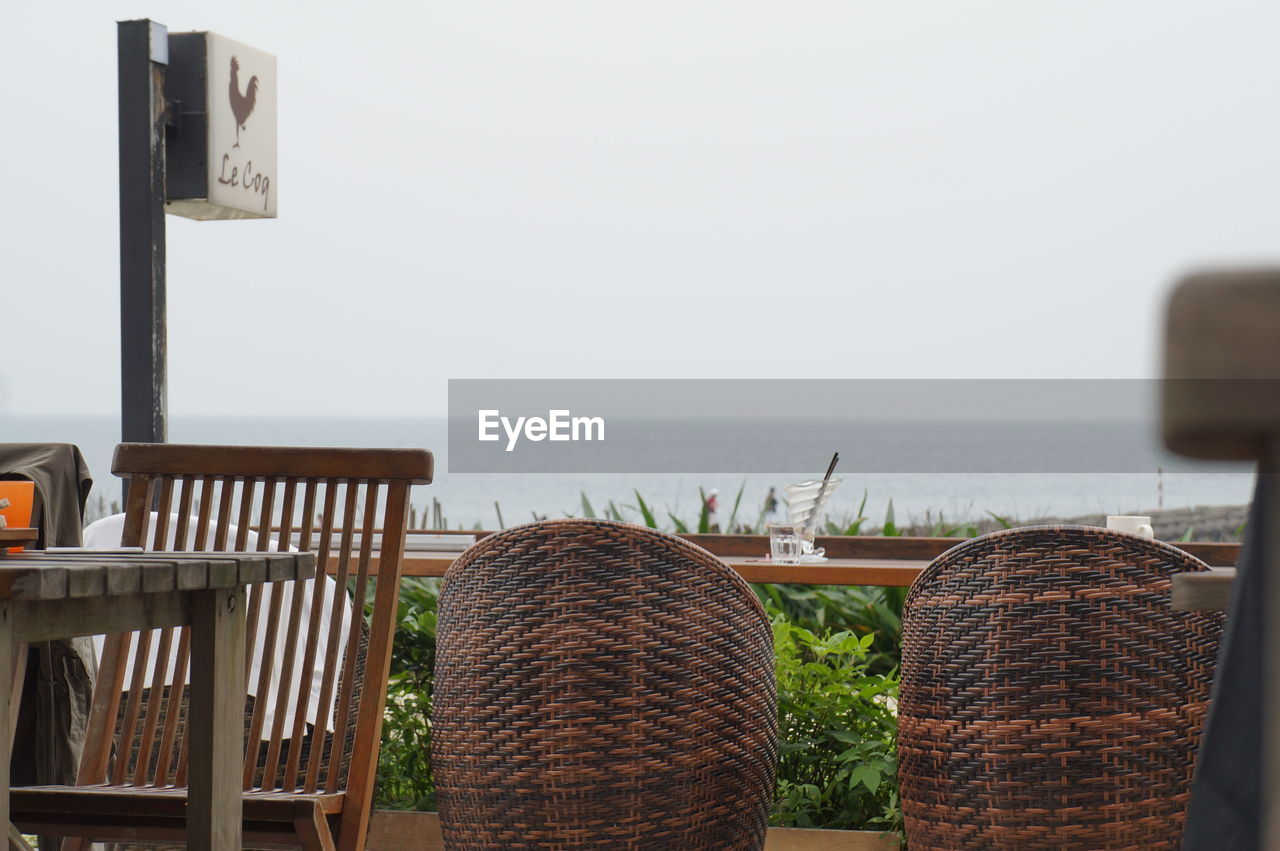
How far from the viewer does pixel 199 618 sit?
130cm

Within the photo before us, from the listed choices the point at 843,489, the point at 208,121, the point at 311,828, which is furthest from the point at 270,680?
the point at 843,489

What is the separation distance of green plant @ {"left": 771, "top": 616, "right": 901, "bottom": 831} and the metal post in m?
1.40

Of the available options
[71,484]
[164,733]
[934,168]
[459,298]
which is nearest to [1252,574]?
[164,733]

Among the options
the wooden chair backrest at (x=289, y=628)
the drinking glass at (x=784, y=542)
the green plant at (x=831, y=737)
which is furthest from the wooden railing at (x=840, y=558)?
the wooden chair backrest at (x=289, y=628)

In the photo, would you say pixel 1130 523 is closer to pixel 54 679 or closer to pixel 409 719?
pixel 409 719

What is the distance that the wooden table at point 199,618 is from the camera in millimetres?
1083

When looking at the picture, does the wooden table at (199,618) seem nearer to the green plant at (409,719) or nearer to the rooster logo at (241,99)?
the green plant at (409,719)

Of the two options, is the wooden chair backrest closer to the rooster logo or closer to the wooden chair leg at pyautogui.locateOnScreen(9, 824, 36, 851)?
the wooden chair leg at pyautogui.locateOnScreen(9, 824, 36, 851)

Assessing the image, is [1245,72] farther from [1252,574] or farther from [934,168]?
[1252,574]

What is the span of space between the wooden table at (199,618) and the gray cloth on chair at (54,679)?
645mm

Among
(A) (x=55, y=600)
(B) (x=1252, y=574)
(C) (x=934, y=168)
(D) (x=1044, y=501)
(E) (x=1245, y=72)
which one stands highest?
(E) (x=1245, y=72)

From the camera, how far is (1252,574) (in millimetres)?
667

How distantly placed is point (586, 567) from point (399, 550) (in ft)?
0.92

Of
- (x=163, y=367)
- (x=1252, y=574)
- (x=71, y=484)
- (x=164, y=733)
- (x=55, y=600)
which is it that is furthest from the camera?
(x=163, y=367)
